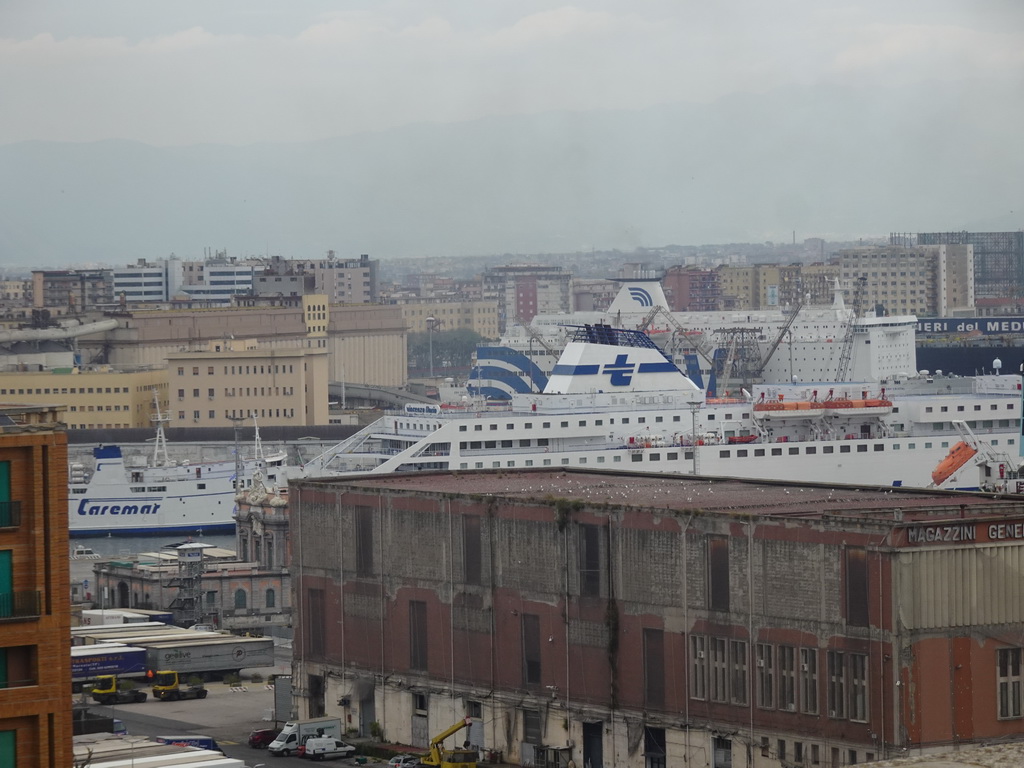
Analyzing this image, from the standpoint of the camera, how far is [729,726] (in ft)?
79.3

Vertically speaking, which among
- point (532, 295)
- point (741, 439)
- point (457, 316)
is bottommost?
point (741, 439)

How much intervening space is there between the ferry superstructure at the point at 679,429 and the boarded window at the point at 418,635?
19.6 metres

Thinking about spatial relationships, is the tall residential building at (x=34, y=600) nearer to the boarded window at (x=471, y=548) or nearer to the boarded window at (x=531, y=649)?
the boarded window at (x=531, y=649)

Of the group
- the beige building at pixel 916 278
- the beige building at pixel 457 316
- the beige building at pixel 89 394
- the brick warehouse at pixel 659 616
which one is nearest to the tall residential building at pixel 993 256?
the beige building at pixel 916 278

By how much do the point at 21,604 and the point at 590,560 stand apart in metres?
12.5

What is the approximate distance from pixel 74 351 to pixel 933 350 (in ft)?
127

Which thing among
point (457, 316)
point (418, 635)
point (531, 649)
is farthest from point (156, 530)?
point (457, 316)

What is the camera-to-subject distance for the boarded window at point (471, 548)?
91.0 ft

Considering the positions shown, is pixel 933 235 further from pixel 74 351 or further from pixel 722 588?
pixel 722 588

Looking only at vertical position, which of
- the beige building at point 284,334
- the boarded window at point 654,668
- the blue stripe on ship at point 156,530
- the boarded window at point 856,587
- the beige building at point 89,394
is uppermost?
the beige building at point 284,334

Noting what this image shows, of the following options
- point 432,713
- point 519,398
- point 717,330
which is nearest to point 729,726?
point 432,713

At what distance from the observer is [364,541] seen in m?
29.5

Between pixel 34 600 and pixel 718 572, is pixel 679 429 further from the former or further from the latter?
pixel 34 600

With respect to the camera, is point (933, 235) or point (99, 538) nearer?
point (99, 538)
